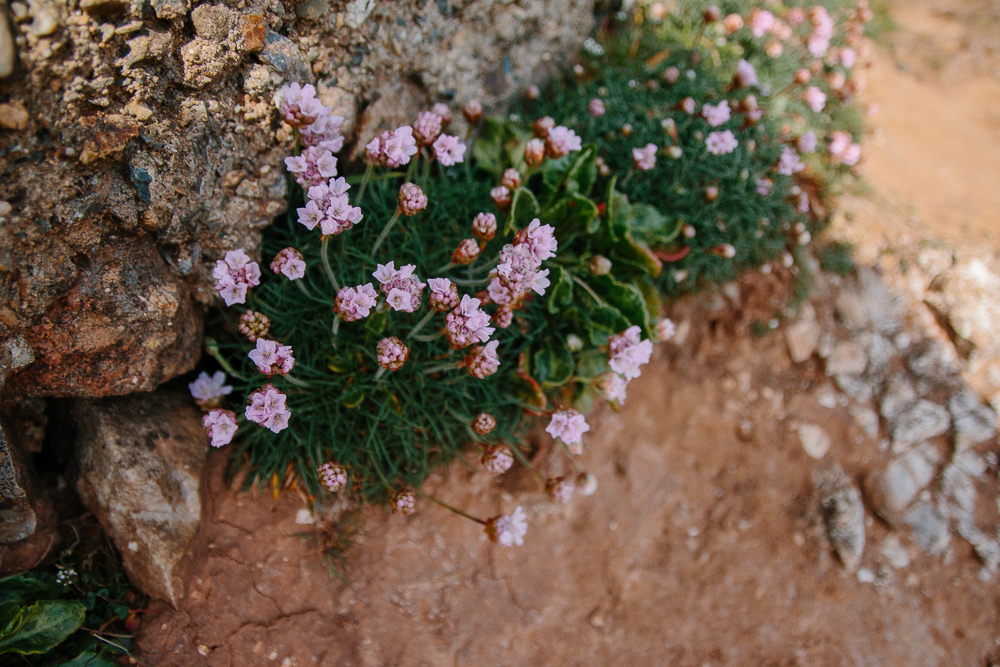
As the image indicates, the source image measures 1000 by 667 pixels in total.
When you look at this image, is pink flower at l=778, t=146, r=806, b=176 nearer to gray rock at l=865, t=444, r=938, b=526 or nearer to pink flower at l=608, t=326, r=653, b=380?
pink flower at l=608, t=326, r=653, b=380

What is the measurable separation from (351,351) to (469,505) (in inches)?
34.8

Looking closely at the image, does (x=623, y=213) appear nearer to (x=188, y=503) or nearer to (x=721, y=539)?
(x=721, y=539)

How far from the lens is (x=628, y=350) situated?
95.2 inches

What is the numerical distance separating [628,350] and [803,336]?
1645mm

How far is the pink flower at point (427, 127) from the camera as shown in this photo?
243 cm

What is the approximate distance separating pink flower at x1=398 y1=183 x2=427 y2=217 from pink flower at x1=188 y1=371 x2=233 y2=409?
962 millimetres

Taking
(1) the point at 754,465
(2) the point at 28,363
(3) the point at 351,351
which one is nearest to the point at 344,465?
(3) the point at 351,351

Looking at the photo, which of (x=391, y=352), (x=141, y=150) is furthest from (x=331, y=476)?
(x=141, y=150)

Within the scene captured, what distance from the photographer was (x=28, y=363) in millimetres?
1867

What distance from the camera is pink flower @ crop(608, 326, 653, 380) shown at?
95.0 inches

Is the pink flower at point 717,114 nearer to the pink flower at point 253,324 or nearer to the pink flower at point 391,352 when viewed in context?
the pink flower at point 391,352

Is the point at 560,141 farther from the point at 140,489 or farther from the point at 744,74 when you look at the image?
the point at 140,489

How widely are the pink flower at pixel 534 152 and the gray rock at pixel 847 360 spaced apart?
7.06 ft

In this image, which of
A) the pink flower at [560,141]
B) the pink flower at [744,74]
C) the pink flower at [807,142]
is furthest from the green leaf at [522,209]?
the pink flower at [807,142]
